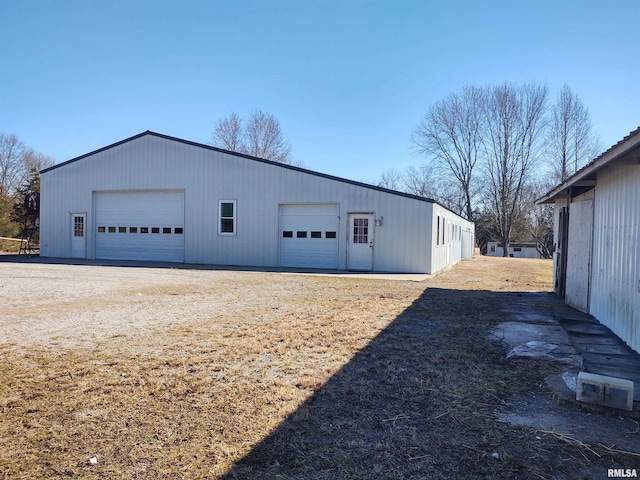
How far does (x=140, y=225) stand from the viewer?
61.9 ft

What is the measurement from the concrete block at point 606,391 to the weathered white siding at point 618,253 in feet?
6.64

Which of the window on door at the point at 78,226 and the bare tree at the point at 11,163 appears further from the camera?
the bare tree at the point at 11,163

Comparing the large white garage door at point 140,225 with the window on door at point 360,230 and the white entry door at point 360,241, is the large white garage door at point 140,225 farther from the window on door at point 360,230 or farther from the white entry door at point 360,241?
the window on door at point 360,230

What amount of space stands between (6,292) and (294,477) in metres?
8.88

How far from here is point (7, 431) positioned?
2.72m

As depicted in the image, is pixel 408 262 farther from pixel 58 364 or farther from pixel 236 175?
pixel 58 364

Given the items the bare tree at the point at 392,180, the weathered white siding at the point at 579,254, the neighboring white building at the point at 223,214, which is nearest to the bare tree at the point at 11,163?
the neighboring white building at the point at 223,214

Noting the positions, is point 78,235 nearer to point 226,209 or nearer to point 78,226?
point 78,226

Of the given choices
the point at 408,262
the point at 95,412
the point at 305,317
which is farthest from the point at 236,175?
the point at 95,412

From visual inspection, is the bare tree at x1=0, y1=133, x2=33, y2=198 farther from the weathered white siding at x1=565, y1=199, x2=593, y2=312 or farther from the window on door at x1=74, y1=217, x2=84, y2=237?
the weathered white siding at x1=565, y1=199, x2=593, y2=312

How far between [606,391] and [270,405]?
2596 millimetres

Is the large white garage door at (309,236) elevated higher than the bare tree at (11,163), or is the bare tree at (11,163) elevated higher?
the bare tree at (11,163)

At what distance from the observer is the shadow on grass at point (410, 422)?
2445 millimetres

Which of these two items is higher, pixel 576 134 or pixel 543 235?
pixel 576 134
